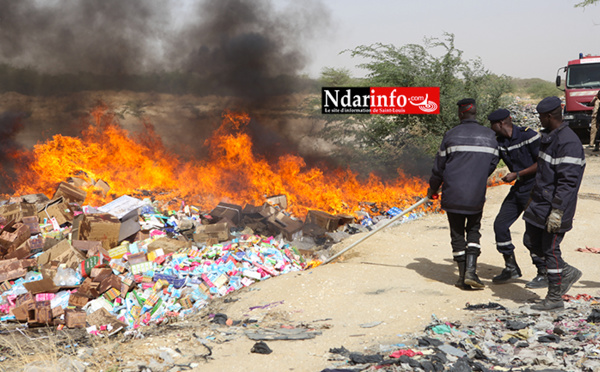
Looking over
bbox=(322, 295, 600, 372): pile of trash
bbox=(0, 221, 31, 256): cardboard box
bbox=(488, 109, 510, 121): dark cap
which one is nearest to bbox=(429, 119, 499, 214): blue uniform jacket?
bbox=(488, 109, 510, 121): dark cap

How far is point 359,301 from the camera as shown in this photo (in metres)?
4.56

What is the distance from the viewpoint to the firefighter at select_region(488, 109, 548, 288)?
4.65 meters

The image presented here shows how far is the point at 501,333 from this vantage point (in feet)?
11.0

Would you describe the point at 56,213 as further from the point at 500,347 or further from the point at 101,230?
the point at 500,347

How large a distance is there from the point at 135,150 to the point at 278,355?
28.8ft

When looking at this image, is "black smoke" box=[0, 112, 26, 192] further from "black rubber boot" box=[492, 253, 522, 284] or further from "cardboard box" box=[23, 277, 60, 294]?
"black rubber boot" box=[492, 253, 522, 284]

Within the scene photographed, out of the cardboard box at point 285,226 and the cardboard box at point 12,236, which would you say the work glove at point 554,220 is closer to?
the cardboard box at point 285,226

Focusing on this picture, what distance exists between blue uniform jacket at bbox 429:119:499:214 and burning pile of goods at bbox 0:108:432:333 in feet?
9.43

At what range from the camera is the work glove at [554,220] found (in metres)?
3.81

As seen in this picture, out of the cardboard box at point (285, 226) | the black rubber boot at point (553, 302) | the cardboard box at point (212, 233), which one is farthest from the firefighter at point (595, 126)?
the black rubber boot at point (553, 302)

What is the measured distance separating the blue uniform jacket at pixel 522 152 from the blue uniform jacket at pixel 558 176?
0.62 meters

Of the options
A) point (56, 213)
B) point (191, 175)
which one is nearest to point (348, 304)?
point (56, 213)

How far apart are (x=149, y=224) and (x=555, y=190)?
645cm

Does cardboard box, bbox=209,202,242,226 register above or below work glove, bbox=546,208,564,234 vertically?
below
